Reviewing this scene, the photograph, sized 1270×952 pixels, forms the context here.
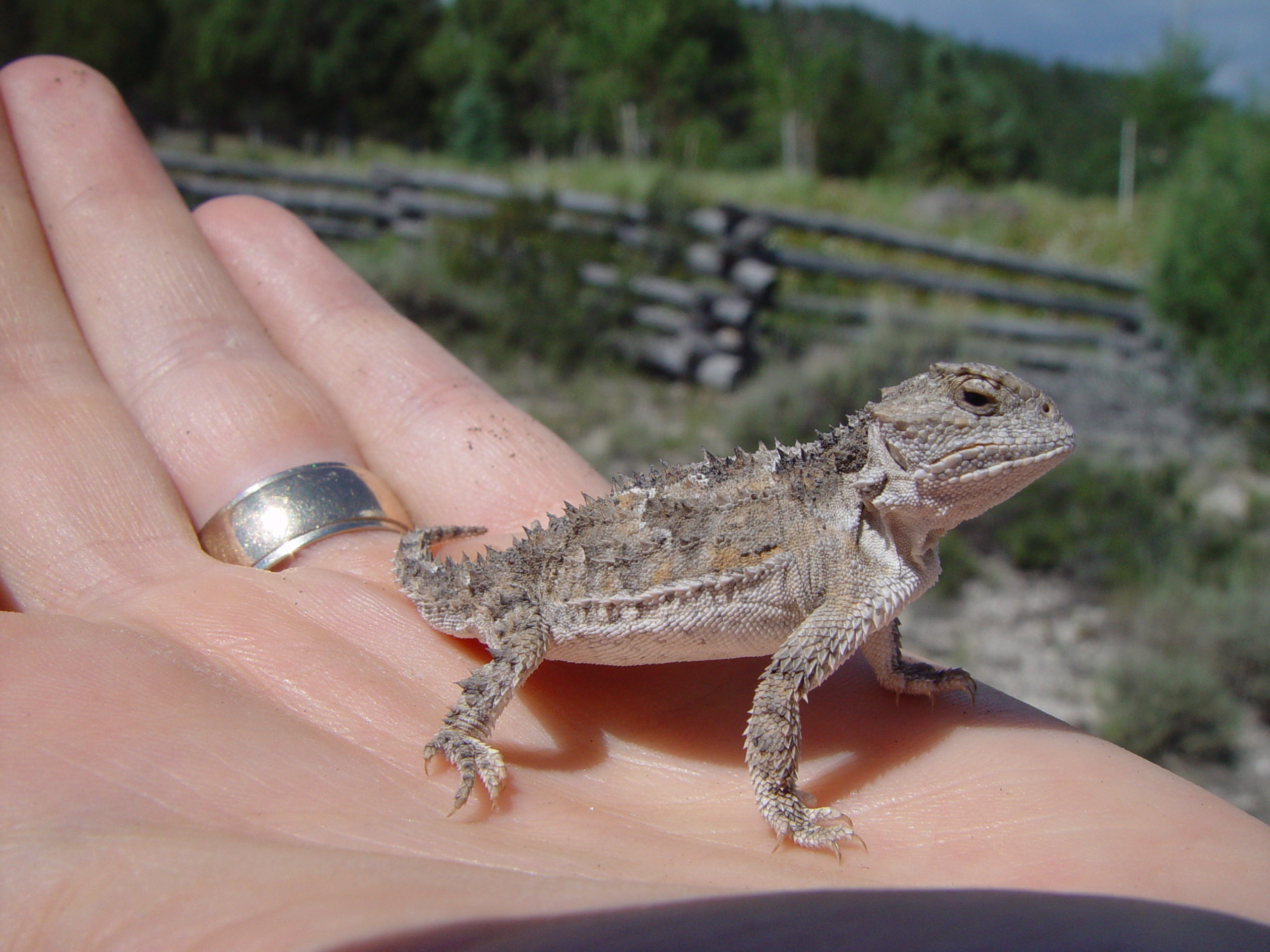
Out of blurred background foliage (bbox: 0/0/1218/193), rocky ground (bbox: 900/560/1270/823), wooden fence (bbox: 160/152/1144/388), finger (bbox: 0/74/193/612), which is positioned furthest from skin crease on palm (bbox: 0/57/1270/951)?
blurred background foliage (bbox: 0/0/1218/193)

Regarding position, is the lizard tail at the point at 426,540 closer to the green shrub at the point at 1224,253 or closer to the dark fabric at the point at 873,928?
the dark fabric at the point at 873,928

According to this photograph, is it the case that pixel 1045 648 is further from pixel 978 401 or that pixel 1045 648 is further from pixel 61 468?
pixel 61 468

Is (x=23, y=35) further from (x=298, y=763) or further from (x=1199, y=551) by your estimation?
(x=1199, y=551)

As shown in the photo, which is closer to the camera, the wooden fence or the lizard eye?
the lizard eye

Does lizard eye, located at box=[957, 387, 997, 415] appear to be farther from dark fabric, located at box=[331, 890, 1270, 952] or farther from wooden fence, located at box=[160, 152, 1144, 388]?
wooden fence, located at box=[160, 152, 1144, 388]

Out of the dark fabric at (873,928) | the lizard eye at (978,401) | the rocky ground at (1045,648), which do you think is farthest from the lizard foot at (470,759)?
the rocky ground at (1045,648)

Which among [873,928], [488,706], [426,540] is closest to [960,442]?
[873,928]
